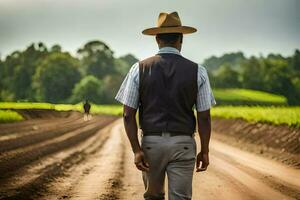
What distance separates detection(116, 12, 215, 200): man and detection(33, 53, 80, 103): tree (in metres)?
17.4

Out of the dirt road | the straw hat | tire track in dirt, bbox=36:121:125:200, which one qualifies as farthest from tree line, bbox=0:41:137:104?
the straw hat

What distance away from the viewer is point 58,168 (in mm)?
12234

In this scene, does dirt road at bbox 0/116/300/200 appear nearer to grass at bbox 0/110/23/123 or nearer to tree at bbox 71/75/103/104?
tree at bbox 71/75/103/104

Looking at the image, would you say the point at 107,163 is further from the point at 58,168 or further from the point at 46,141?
the point at 46,141

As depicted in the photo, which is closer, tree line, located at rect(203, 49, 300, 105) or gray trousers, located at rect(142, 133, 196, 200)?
gray trousers, located at rect(142, 133, 196, 200)

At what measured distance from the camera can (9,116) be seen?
28281 mm

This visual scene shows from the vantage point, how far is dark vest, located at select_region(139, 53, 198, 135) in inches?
170

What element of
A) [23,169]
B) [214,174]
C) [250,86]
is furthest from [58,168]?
[250,86]

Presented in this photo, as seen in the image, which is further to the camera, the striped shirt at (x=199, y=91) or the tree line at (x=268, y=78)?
Answer: the tree line at (x=268, y=78)

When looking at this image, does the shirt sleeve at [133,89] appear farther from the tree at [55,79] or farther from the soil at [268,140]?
the tree at [55,79]

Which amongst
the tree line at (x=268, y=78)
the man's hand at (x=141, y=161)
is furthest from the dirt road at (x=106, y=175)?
the tree line at (x=268, y=78)

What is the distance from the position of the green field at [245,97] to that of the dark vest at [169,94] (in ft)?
172

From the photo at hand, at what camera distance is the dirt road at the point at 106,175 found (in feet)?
28.9

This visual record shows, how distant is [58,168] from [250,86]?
2528 inches
